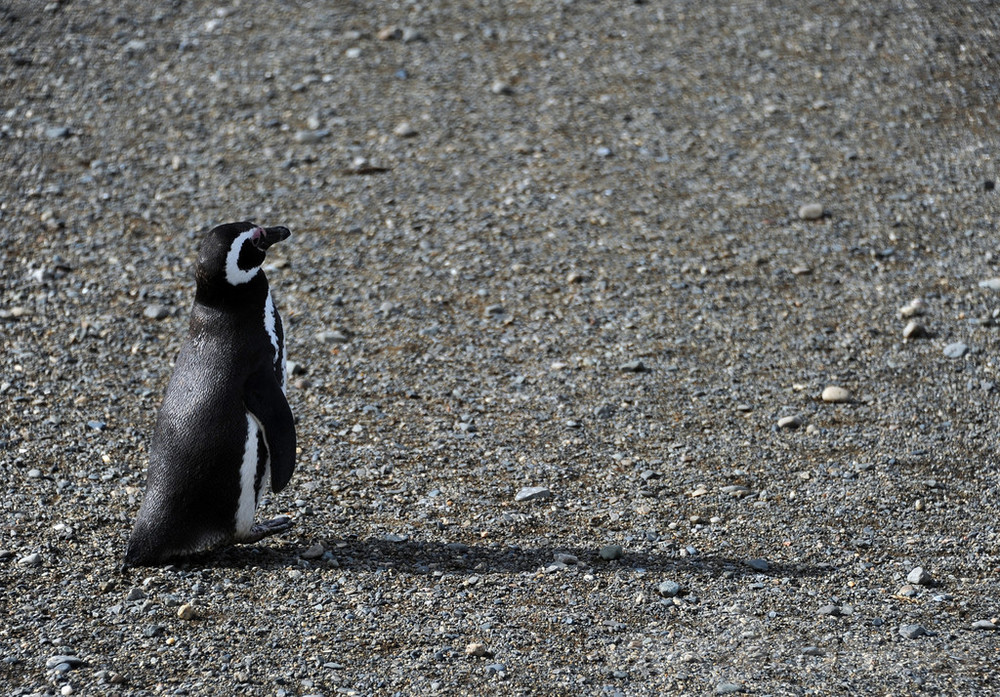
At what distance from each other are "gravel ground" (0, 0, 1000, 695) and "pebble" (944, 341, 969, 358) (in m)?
0.03

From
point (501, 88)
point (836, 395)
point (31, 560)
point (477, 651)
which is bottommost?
point (836, 395)

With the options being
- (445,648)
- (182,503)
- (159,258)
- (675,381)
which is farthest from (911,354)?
(159,258)

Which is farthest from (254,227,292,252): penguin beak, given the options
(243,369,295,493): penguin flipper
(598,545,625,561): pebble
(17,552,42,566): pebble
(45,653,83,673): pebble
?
(598,545,625,561): pebble

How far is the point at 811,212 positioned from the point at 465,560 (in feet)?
11.0

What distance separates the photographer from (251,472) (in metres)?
4.08

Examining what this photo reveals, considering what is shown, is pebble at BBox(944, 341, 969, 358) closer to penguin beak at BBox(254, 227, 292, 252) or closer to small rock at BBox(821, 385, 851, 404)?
small rock at BBox(821, 385, 851, 404)

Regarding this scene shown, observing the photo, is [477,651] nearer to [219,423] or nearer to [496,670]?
[496,670]

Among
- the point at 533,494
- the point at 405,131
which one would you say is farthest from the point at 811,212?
the point at 533,494

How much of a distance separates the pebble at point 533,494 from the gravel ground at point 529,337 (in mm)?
10

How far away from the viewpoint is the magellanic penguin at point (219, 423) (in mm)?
3979

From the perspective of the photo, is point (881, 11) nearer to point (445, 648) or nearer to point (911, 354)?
point (911, 354)

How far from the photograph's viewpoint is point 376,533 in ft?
14.3

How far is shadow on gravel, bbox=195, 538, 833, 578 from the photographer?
4133 mm

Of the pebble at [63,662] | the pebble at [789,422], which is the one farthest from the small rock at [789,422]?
the pebble at [63,662]
